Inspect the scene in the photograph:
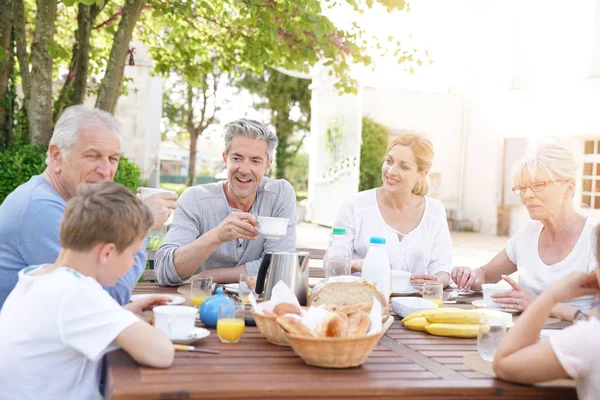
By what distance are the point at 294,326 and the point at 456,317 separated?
0.79 metres

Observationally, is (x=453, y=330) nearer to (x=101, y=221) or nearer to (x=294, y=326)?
(x=294, y=326)

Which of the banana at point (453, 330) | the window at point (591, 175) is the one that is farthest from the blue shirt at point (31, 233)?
the window at point (591, 175)

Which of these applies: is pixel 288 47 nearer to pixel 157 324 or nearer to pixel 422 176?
pixel 422 176

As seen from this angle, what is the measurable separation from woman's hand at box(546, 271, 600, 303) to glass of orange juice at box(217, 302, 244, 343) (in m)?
0.97

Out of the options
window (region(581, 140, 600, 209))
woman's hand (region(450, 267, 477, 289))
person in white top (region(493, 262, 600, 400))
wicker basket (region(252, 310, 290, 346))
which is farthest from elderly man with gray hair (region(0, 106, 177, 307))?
window (region(581, 140, 600, 209))

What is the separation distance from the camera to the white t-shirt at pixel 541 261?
3133 mm

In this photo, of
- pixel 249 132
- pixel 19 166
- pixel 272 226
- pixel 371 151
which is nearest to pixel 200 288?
pixel 272 226

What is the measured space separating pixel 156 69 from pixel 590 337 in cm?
752

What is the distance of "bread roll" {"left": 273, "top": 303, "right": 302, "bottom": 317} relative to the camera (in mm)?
2184

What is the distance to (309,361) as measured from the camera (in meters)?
1.93

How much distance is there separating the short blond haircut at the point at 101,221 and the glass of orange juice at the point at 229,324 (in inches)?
15.1

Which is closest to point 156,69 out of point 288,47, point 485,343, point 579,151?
point 288,47

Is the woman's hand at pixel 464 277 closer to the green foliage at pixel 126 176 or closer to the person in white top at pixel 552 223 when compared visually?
the person in white top at pixel 552 223

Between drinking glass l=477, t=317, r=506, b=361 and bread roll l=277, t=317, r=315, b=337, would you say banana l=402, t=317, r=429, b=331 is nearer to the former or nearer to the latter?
drinking glass l=477, t=317, r=506, b=361
